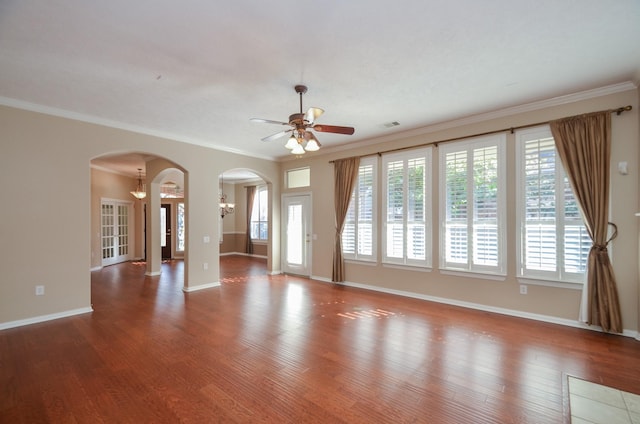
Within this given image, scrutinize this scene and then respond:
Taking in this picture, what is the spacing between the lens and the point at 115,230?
9406 millimetres

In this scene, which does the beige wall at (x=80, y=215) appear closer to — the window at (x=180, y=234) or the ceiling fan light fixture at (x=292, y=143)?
the ceiling fan light fixture at (x=292, y=143)

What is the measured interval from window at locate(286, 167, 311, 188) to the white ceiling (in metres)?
2.85

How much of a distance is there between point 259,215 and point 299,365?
8.80 m

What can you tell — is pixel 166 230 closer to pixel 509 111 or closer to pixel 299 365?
pixel 299 365

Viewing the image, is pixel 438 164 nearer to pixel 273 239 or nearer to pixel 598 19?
pixel 598 19

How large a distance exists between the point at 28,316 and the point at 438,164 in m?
6.60

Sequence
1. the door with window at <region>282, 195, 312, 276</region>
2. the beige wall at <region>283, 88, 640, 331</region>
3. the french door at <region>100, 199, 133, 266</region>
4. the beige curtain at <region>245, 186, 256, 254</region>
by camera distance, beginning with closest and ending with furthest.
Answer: the beige wall at <region>283, 88, 640, 331</region> < the door with window at <region>282, 195, 312, 276</region> < the french door at <region>100, 199, 133, 266</region> < the beige curtain at <region>245, 186, 256, 254</region>

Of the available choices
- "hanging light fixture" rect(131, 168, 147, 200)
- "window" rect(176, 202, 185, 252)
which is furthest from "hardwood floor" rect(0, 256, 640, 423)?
"window" rect(176, 202, 185, 252)

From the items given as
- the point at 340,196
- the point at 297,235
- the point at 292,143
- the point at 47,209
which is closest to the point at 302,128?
the point at 292,143

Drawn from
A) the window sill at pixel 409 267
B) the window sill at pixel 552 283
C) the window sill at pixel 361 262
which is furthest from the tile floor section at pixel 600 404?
the window sill at pixel 361 262

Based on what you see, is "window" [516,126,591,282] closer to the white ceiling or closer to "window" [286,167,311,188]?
the white ceiling

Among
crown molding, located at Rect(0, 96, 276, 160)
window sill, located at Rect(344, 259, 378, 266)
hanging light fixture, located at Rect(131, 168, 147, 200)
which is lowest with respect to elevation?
window sill, located at Rect(344, 259, 378, 266)

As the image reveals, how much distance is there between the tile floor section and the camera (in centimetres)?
Result: 211

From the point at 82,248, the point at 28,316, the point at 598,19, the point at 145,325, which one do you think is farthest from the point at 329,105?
the point at 28,316
